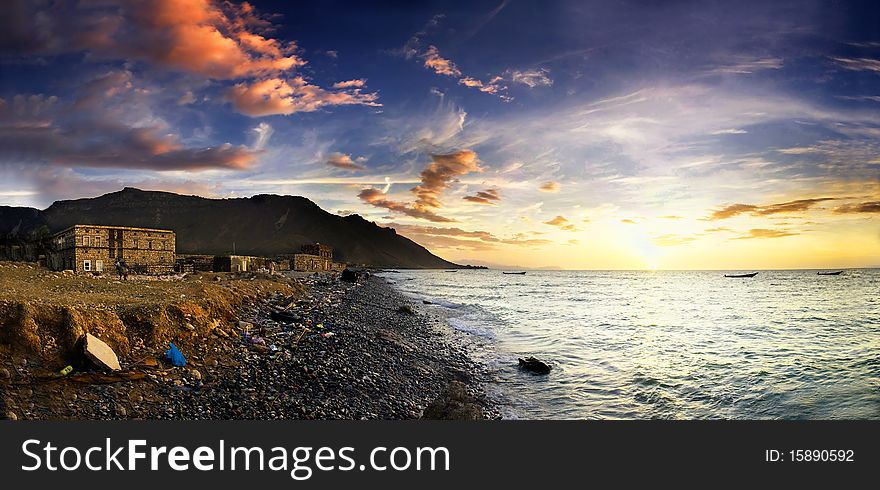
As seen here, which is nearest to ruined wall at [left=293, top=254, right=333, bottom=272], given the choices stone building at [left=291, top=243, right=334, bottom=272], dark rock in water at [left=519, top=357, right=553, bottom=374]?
stone building at [left=291, top=243, right=334, bottom=272]

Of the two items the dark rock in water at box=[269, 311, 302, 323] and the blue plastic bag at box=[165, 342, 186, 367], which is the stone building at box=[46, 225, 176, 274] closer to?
the dark rock in water at box=[269, 311, 302, 323]

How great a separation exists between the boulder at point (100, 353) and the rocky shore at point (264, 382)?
233mm

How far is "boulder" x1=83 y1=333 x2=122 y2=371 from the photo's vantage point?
9.74m

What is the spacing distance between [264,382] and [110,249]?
3061 cm

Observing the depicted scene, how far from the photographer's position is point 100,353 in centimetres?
996

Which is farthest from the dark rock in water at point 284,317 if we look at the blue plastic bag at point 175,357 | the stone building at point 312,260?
the stone building at point 312,260

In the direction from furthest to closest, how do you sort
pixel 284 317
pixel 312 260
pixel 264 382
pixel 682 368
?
pixel 312 260
pixel 284 317
pixel 682 368
pixel 264 382

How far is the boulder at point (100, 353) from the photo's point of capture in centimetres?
974

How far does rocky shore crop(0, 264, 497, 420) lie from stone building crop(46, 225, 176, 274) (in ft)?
71.6

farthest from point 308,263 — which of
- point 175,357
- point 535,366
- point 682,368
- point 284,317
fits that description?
point 175,357

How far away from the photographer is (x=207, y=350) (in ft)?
42.9

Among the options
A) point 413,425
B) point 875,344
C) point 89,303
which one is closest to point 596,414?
point 413,425

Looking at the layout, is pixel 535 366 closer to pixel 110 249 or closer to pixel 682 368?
pixel 682 368

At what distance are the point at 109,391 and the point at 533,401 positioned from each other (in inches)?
451
